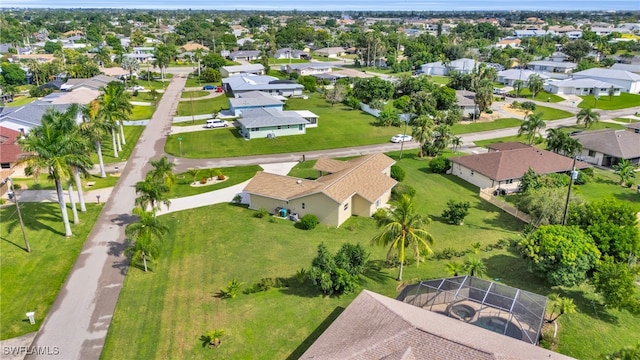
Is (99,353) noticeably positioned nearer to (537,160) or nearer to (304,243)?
(304,243)

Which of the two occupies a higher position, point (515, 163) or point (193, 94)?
point (193, 94)

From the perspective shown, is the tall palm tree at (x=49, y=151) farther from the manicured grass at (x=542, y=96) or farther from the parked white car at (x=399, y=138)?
the manicured grass at (x=542, y=96)

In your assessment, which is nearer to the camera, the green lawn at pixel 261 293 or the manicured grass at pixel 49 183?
the green lawn at pixel 261 293

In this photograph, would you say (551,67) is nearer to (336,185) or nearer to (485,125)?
(485,125)

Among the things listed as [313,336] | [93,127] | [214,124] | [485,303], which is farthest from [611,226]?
[214,124]

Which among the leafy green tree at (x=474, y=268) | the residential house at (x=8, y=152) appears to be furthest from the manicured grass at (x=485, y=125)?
the residential house at (x=8, y=152)

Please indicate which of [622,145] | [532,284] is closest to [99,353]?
[532,284]

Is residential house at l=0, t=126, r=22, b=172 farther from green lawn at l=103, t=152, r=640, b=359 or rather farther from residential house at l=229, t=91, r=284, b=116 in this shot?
residential house at l=229, t=91, r=284, b=116
